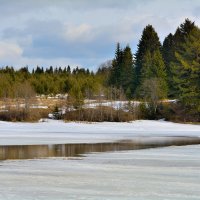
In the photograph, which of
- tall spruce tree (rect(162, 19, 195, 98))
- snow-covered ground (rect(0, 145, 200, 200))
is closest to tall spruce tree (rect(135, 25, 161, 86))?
tall spruce tree (rect(162, 19, 195, 98))

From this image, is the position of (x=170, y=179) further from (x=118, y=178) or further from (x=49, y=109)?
(x=49, y=109)

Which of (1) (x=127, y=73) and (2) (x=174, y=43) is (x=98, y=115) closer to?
(1) (x=127, y=73)

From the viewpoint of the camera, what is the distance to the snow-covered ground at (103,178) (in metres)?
12.2

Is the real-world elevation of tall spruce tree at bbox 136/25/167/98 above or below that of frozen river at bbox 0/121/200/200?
above

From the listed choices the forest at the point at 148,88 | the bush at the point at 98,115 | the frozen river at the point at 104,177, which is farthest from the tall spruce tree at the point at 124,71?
the frozen river at the point at 104,177

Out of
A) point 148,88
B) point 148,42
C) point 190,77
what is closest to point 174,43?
point 148,42

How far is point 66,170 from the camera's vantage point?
17.5 metres

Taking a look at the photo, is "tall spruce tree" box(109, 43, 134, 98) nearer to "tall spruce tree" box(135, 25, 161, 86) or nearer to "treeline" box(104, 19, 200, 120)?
"treeline" box(104, 19, 200, 120)

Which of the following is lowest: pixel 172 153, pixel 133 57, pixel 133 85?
pixel 172 153

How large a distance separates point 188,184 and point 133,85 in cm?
7612

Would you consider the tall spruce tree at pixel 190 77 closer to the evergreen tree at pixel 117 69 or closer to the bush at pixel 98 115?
the bush at pixel 98 115

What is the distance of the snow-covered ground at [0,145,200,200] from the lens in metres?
12.2

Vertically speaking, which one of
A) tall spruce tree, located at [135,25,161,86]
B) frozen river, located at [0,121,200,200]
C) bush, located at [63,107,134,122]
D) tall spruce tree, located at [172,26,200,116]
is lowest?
frozen river, located at [0,121,200,200]

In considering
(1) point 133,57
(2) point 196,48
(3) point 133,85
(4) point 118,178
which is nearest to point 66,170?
(4) point 118,178
